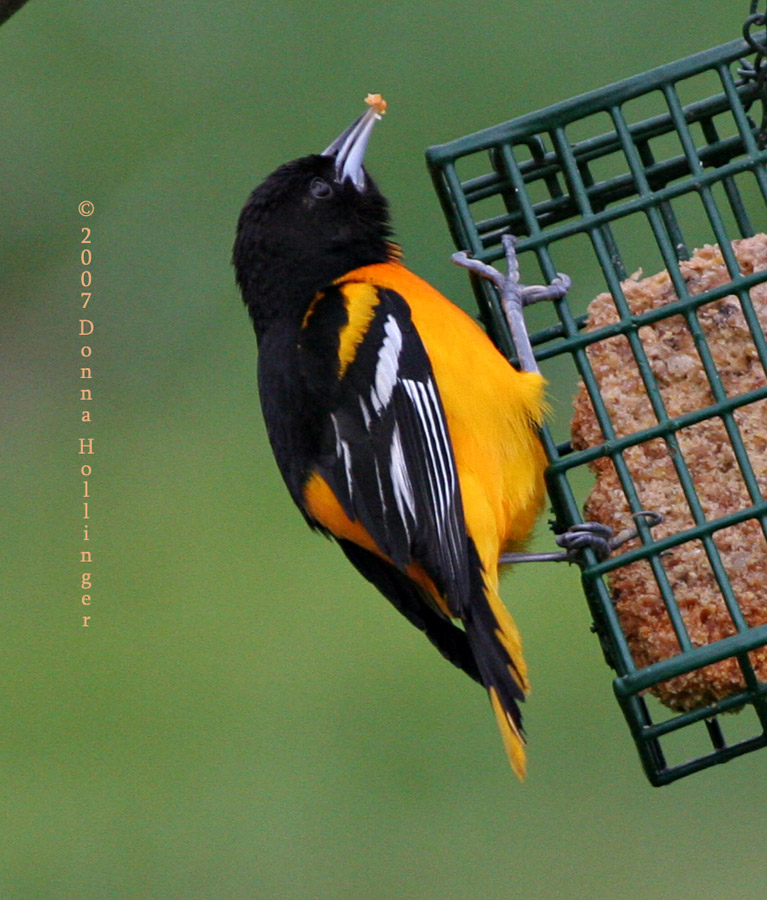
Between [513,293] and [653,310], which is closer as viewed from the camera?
[653,310]

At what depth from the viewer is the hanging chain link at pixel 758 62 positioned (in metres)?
4.15

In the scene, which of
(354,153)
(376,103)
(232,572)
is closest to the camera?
(376,103)

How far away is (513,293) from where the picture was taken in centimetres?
459

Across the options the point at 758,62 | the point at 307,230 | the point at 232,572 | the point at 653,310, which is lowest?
the point at 653,310

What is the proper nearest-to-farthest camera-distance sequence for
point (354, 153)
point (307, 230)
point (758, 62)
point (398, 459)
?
point (758, 62), point (398, 459), point (307, 230), point (354, 153)

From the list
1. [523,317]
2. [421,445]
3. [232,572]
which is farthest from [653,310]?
[232,572]

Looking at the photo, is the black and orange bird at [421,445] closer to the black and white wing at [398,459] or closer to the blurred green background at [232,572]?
the black and white wing at [398,459]

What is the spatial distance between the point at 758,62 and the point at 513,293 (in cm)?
88

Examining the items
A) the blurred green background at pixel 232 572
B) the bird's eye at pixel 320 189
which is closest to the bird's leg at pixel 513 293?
the bird's eye at pixel 320 189

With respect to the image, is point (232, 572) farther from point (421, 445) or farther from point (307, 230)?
point (421, 445)

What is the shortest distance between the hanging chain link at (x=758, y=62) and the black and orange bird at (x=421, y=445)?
667mm

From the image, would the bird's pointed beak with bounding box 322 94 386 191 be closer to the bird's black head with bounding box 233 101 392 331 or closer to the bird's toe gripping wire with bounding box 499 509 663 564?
the bird's black head with bounding box 233 101 392 331

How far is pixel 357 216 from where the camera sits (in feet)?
17.5

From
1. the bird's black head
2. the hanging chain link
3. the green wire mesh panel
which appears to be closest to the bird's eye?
the bird's black head
